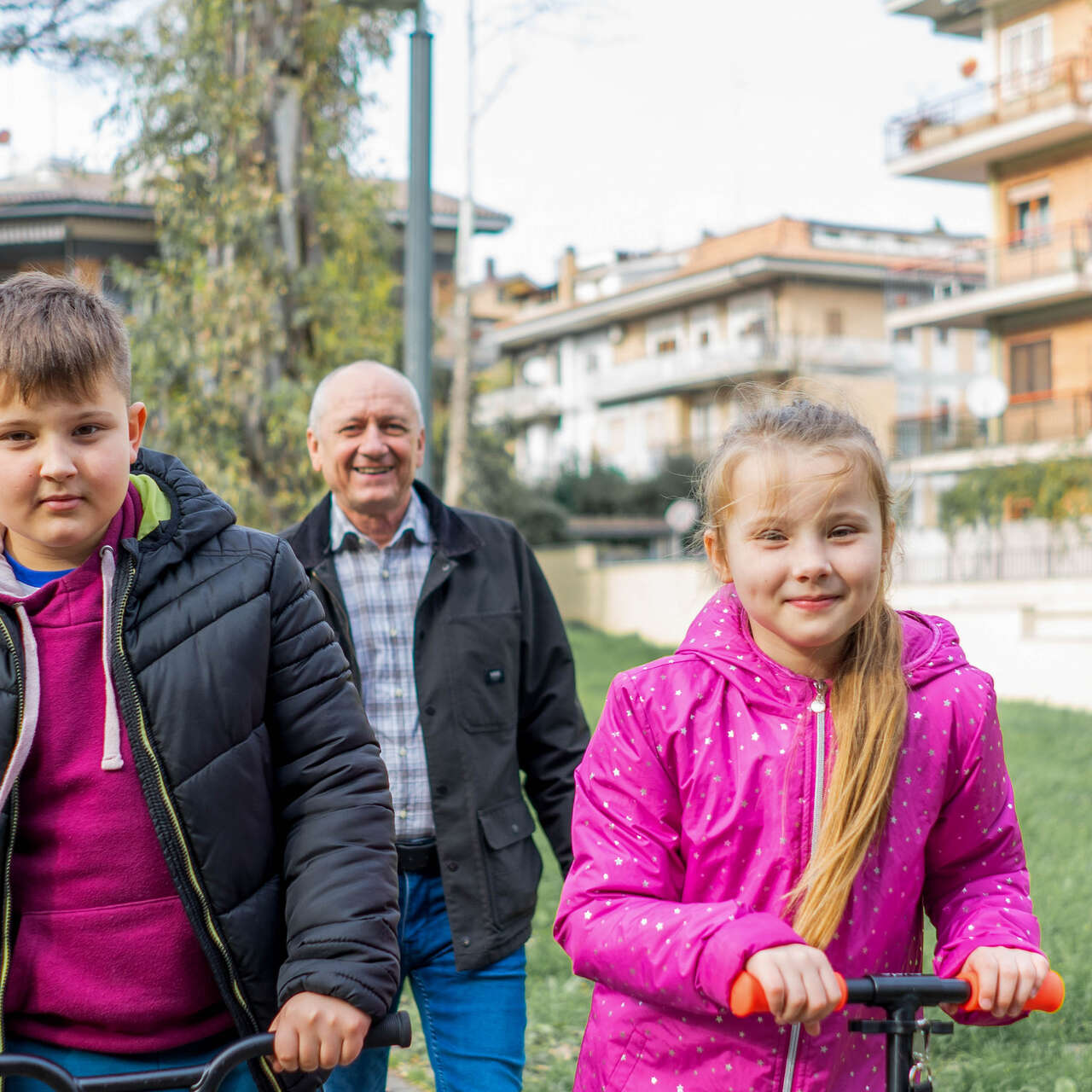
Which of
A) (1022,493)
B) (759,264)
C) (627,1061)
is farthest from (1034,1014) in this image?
(759,264)

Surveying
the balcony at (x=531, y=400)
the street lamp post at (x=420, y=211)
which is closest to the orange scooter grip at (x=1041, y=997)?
the street lamp post at (x=420, y=211)

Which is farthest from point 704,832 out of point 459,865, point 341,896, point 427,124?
point 427,124

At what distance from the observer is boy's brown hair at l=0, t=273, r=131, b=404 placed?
6.93 ft

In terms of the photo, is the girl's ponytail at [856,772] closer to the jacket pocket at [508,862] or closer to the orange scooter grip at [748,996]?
the orange scooter grip at [748,996]

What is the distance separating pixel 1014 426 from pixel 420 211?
25.2m

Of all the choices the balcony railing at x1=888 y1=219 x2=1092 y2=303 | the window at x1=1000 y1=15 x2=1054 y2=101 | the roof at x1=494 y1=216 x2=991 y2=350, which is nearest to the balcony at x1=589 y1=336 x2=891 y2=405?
the roof at x1=494 y1=216 x2=991 y2=350

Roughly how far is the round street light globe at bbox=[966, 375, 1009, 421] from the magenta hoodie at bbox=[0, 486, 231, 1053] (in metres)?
29.9

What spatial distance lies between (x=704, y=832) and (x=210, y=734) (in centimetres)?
75

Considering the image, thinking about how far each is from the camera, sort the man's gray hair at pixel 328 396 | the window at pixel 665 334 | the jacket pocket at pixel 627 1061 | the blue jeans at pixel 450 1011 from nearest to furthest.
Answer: the jacket pocket at pixel 627 1061
the blue jeans at pixel 450 1011
the man's gray hair at pixel 328 396
the window at pixel 665 334

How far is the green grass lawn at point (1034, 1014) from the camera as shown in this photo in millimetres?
4898

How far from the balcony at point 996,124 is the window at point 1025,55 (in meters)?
0.03

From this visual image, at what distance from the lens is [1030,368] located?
101ft

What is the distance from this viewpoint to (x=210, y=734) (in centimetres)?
215

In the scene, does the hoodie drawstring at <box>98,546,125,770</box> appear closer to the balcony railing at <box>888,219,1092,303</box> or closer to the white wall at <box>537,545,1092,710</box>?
the white wall at <box>537,545,1092,710</box>
